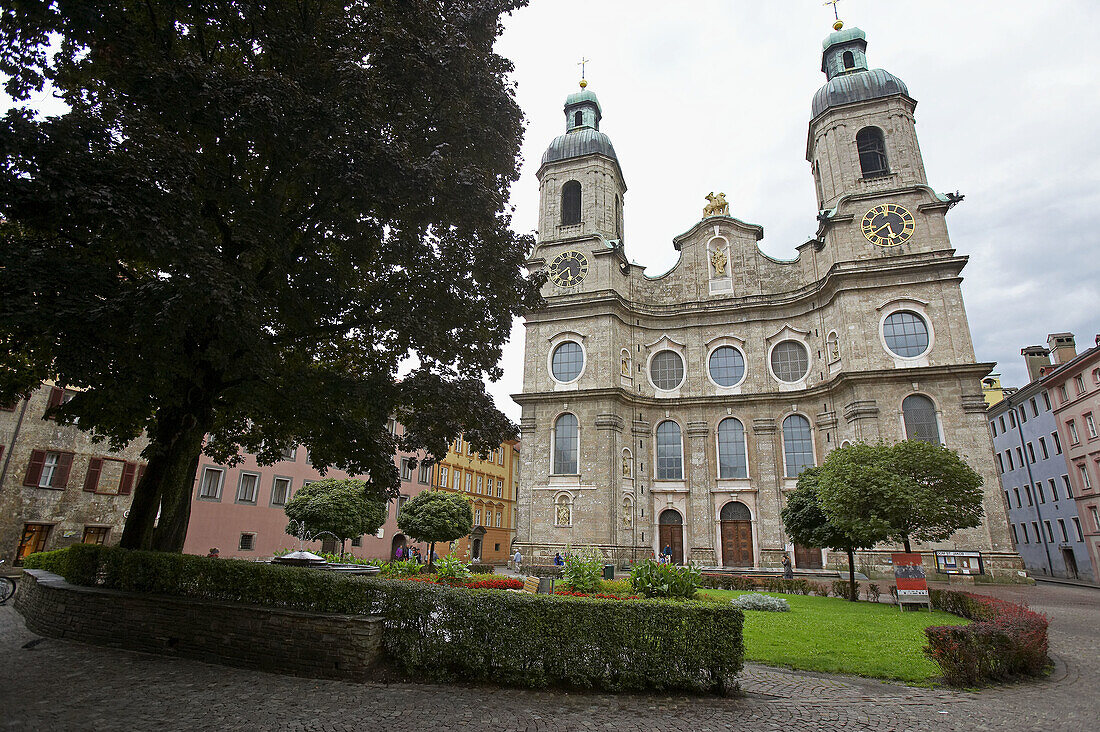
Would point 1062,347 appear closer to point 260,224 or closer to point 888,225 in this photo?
point 888,225

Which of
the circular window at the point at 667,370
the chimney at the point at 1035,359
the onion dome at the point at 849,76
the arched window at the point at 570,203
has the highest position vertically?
the onion dome at the point at 849,76

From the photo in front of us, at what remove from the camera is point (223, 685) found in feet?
22.0

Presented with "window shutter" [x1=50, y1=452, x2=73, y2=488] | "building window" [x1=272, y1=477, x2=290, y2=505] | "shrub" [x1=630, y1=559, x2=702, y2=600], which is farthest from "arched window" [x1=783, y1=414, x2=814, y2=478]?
"window shutter" [x1=50, y1=452, x2=73, y2=488]

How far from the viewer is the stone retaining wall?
7.24 metres

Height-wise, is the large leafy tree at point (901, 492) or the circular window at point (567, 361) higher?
the circular window at point (567, 361)

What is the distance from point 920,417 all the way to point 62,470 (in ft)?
124

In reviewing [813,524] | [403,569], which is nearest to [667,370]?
[813,524]

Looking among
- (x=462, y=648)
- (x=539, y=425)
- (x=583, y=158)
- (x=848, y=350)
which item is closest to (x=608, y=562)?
(x=539, y=425)

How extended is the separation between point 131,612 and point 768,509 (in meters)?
29.4

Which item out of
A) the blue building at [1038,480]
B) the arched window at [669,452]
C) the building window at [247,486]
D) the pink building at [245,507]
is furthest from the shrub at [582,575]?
the blue building at [1038,480]

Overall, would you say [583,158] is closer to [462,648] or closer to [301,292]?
[301,292]

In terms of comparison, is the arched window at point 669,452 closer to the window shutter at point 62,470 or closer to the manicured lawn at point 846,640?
the manicured lawn at point 846,640

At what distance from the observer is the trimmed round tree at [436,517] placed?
24766mm

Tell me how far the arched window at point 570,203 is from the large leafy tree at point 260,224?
93.4ft
